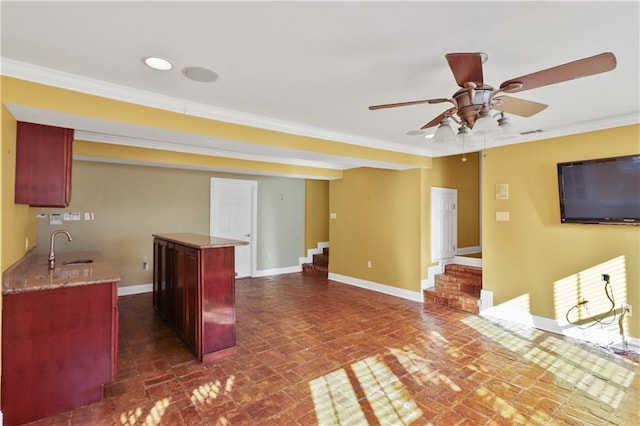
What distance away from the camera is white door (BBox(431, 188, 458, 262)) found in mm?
5328

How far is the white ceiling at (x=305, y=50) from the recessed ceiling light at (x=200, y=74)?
0.05 m

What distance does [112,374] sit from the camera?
239 cm

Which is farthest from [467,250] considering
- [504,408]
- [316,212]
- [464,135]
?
[464,135]

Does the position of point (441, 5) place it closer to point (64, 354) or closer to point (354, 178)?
point (64, 354)

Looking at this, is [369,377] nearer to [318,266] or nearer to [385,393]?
[385,393]

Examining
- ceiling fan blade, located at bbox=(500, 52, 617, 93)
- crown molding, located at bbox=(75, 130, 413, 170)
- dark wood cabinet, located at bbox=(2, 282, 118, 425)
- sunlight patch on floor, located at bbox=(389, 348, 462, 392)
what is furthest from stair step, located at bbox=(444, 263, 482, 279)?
dark wood cabinet, located at bbox=(2, 282, 118, 425)

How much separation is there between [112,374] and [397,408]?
2.16 metres

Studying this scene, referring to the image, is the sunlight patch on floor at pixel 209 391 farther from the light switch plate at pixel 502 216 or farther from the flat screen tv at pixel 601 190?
the flat screen tv at pixel 601 190

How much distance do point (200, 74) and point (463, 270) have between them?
4.83 metres

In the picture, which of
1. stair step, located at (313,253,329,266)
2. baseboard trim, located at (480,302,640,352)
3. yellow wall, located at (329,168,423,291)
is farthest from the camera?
stair step, located at (313,253,329,266)

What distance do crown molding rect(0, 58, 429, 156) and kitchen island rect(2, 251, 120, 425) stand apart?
143 centimetres

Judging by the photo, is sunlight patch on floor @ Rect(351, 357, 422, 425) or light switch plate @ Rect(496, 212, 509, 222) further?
light switch plate @ Rect(496, 212, 509, 222)

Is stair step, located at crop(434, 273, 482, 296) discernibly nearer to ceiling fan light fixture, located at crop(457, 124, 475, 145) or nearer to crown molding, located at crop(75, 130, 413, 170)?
crown molding, located at crop(75, 130, 413, 170)

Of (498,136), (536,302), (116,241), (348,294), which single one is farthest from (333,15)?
(116,241)
